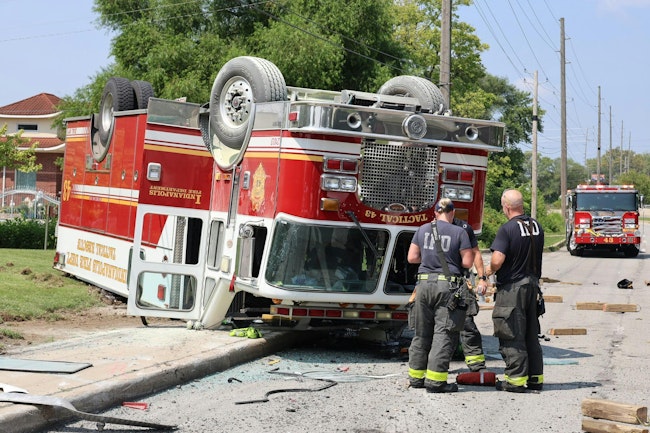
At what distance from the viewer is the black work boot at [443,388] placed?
8242mm

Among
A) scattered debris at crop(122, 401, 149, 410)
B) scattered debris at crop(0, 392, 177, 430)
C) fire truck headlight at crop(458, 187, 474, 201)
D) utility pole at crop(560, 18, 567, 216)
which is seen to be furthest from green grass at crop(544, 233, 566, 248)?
scattered debris at crop(0, 392, 177, 430)

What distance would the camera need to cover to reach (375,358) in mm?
10328

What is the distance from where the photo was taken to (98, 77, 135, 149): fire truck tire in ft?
45.4

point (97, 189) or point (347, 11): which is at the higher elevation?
point (347, 11)

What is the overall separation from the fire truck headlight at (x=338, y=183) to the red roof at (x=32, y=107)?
54.2 m

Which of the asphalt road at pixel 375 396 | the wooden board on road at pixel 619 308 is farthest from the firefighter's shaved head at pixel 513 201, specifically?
the wooden board on road at pixel 619 308

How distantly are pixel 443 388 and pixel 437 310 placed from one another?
2.37 ft

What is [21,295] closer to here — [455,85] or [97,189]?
[97,189]

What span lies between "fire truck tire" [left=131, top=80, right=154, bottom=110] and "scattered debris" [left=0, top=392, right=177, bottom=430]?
317 inches

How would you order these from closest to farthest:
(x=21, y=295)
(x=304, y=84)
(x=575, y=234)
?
1. (x=21, y=295)
2. (x=304, y=84)
3. (x=575, y=234)

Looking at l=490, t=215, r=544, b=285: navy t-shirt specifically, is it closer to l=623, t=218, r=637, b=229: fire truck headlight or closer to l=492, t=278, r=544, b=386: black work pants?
l=492, t=278, r=544, b=386: black work pants

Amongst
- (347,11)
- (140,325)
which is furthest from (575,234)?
(140,325)

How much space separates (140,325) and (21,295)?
7.00 feet

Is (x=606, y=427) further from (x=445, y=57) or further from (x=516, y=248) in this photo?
(x=445, y=57)
